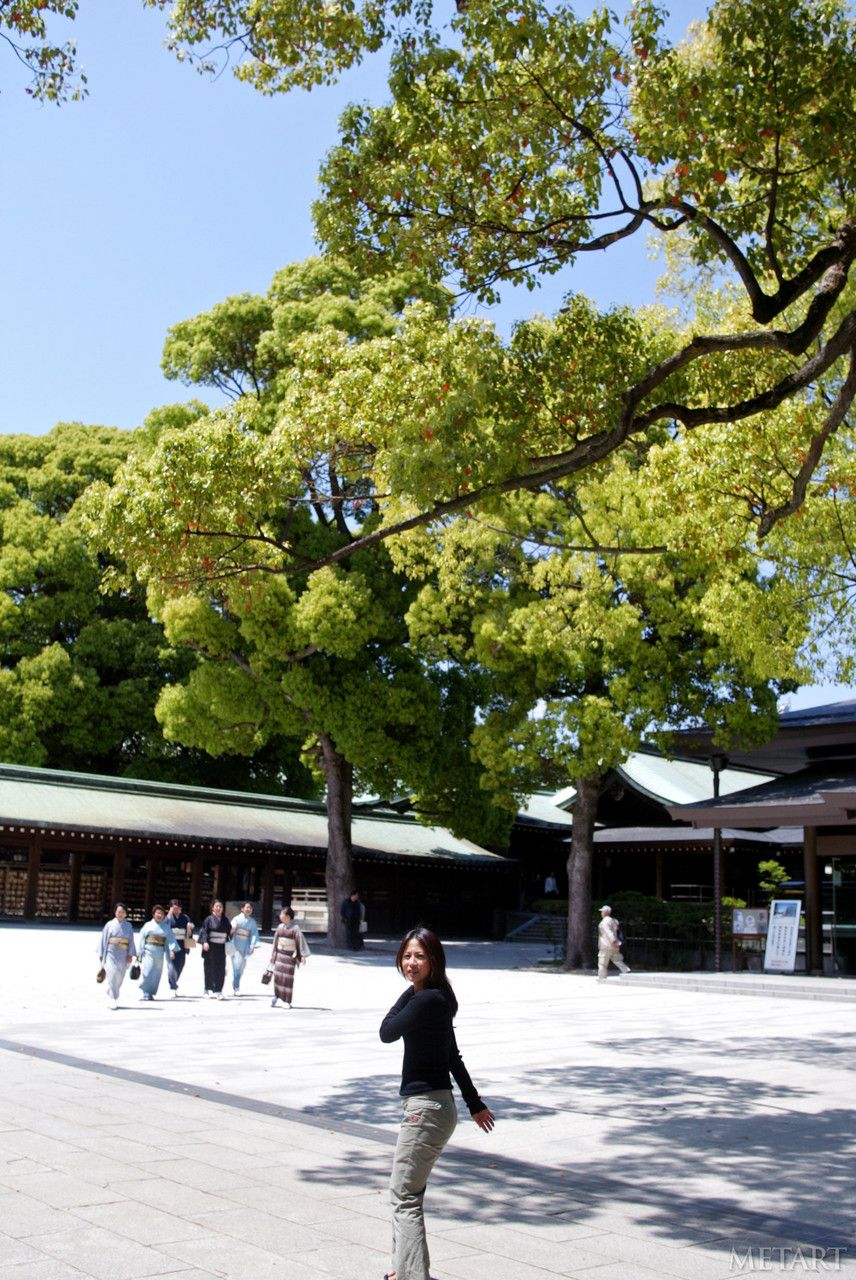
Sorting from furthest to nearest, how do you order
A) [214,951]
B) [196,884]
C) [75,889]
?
[196,884] < [75,889] < [214,951]

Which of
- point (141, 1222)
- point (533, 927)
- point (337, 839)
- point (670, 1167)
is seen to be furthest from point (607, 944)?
point (141, 1222)

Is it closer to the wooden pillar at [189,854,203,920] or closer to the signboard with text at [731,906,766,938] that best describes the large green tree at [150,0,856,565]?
the signboard with text at [731,906,766,938]

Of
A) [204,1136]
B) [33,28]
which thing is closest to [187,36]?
[33,28]

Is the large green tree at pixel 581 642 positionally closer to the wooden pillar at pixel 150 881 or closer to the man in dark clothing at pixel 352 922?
the man in dark clothing at pixel 352 922

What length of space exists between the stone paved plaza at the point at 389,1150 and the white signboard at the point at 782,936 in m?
7.87

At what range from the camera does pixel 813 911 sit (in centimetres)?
2336

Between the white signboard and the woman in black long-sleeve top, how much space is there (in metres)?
19.1

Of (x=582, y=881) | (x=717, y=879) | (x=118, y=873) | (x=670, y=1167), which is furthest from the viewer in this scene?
(x=118, y=873)

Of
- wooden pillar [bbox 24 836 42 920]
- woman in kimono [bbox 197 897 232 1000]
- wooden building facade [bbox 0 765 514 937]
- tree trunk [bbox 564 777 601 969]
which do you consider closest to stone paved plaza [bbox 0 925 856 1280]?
woman in kimono [bbox 197 897 232 1000]

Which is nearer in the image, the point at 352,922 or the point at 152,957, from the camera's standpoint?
the point at 152,957

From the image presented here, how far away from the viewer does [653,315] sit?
20.5 m

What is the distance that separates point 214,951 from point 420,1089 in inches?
533

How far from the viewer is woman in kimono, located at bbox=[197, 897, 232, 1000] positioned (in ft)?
58.3

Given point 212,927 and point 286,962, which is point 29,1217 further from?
point 212,927
